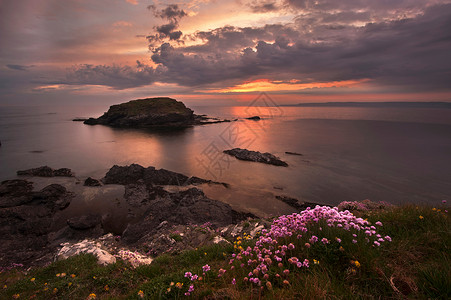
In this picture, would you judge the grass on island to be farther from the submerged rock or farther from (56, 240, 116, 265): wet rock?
the submerged rock

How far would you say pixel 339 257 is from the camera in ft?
13.2

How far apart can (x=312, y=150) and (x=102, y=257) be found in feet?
186

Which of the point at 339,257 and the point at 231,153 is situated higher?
the point at 339,257

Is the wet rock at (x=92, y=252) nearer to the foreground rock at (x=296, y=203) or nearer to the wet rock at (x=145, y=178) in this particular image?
the wet rock at (x=145, y=178)

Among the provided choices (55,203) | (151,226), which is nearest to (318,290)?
(151,226)

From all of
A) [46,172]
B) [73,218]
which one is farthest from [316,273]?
[46,172]

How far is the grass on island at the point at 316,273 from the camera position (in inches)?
130

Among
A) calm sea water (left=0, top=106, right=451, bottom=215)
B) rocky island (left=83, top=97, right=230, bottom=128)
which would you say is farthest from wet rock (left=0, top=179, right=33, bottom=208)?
rocky island (left=83, top=97, right=230, bottom=128)

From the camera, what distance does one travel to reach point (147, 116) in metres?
121

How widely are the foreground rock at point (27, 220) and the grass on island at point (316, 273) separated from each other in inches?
486

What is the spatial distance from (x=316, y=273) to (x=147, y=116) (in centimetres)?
13023

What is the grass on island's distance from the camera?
3297 mm

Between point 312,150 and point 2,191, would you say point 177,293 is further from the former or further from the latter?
point 312,150

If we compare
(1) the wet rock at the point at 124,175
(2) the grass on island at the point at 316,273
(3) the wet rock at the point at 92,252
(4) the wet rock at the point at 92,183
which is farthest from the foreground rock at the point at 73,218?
(2) the grass on island at the point at 316,273
